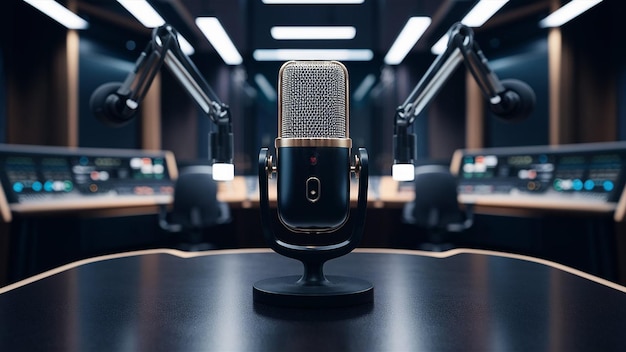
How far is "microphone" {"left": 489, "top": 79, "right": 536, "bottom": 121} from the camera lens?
1.04 m

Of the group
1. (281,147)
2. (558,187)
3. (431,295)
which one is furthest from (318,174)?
(558,187)

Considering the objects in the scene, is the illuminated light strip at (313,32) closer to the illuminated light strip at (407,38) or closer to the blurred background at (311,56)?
the blurred background at (311,56)

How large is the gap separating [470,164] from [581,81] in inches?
40.8

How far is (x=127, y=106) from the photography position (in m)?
1.04

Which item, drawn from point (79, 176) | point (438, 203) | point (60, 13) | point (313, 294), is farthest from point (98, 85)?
point (313, 294)

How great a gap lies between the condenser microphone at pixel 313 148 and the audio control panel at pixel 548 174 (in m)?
2.79

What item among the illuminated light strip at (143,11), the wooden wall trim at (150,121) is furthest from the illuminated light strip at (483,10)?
the wooden wall trim at (150,121)

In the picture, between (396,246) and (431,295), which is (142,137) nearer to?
(396,246)

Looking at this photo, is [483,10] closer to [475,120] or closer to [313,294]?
[475,120]

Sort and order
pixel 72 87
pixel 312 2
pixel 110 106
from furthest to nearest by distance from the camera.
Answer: pixel 72 87 → pixel 312 2 → pixel 110 106

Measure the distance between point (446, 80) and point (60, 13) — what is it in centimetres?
395

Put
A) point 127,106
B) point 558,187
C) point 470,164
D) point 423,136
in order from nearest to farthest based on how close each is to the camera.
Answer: point 127,106 < point 558,187 < point 470,164 < point 423,136

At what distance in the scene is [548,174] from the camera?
13.1 feet

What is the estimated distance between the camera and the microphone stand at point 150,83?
1.03 m
